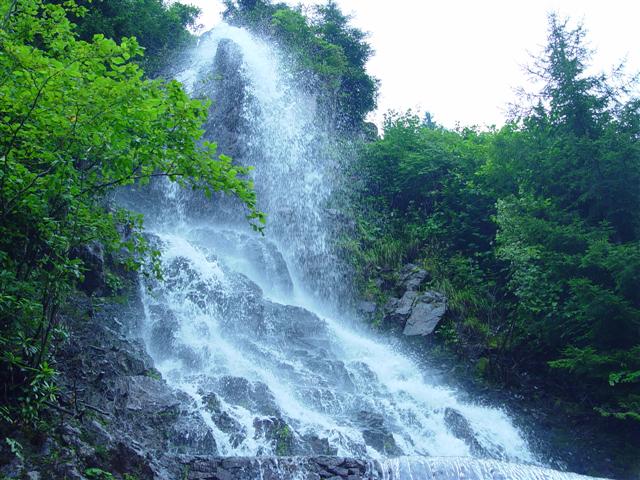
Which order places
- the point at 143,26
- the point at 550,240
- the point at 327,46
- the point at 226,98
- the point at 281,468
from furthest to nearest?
1. the point at 327,46
2. the point at 143,26
3. the point at 226,98
4. the point at 550,240
5. the point at 281,468

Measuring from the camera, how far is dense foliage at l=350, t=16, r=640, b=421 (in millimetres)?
9656

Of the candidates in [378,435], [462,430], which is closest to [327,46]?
[462,430]

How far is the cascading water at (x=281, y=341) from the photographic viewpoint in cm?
793

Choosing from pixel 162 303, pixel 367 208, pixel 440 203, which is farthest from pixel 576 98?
pixel 162 303

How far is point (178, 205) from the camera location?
1652 cm

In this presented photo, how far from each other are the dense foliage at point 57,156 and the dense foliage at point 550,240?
8211mm

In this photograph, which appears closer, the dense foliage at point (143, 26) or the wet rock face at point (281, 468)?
the wet rock face at point (281, 468)

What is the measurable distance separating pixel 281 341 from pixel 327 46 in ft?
58.2

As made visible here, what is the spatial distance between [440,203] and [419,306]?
5285 mm

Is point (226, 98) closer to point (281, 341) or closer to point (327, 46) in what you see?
point (327, 46)

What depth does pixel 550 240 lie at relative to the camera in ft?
36.9

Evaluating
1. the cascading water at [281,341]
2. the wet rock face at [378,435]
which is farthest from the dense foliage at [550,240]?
→ the wet rock face at [378,435]

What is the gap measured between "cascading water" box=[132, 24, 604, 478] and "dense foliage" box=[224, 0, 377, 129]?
→ 4.24 metres

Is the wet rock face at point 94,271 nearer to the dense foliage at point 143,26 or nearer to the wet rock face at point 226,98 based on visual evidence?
the dense foliage at point 143,26
